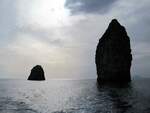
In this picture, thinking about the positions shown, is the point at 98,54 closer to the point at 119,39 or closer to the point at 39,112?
the point at 119,39

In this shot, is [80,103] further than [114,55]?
No

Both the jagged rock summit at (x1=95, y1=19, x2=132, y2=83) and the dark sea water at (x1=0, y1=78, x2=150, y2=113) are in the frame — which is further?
the jagged rock summit at (x1=95, y1=19, x2=132, y2=83)

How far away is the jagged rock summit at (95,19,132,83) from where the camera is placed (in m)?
126

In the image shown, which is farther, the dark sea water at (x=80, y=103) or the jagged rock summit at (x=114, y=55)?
the jagged rock summit at (x=114, y=55)

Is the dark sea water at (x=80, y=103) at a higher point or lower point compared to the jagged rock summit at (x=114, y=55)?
lower

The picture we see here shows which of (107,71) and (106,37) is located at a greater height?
(106,37)

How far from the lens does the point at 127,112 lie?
119 ft

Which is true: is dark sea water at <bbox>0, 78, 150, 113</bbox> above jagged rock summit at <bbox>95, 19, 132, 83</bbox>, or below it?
below

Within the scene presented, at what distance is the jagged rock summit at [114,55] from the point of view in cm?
12556

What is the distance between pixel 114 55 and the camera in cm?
12675

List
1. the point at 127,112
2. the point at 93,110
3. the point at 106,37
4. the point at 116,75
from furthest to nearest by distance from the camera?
the point at 106,37 → the point at 116,75 → the point at 93,110 → the point at 127,112

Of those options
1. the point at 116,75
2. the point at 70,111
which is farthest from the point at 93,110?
the point at 116,75

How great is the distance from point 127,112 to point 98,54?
102114 mm

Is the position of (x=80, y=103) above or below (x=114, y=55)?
below
